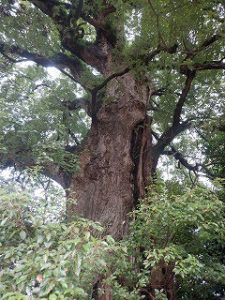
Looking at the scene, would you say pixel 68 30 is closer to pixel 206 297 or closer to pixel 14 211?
pixel 14 211

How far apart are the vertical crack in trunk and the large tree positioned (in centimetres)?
2

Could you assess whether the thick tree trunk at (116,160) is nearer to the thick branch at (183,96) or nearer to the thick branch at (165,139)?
the thick branch at (165,139)

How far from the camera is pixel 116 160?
6.29 meters

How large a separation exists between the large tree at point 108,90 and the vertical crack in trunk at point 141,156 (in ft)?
0.06

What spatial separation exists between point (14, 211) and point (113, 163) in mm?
3913

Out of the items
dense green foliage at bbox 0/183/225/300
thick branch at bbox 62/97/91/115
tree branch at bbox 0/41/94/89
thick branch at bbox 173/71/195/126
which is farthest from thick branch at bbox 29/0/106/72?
dense green foliage at bbox 0/183/225/300

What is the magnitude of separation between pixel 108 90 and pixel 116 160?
1.80 meters

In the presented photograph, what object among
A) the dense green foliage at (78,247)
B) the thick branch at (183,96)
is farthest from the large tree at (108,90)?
the dense green foliage at (78,247)

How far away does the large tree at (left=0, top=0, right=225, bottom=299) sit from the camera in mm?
4980

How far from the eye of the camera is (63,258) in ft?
6.80

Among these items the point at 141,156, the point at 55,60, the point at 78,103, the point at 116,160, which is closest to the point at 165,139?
the point at 141,156

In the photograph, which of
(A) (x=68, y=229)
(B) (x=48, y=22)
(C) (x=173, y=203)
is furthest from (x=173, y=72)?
(A) (x=68, y=229)

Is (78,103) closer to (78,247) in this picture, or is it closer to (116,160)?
(116,160)

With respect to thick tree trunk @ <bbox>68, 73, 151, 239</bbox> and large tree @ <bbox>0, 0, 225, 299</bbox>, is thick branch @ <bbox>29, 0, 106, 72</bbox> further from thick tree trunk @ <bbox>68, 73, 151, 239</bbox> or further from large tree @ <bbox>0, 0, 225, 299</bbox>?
thick tree trunk @ <bbox>68, 73, 151, 239</bbox>
